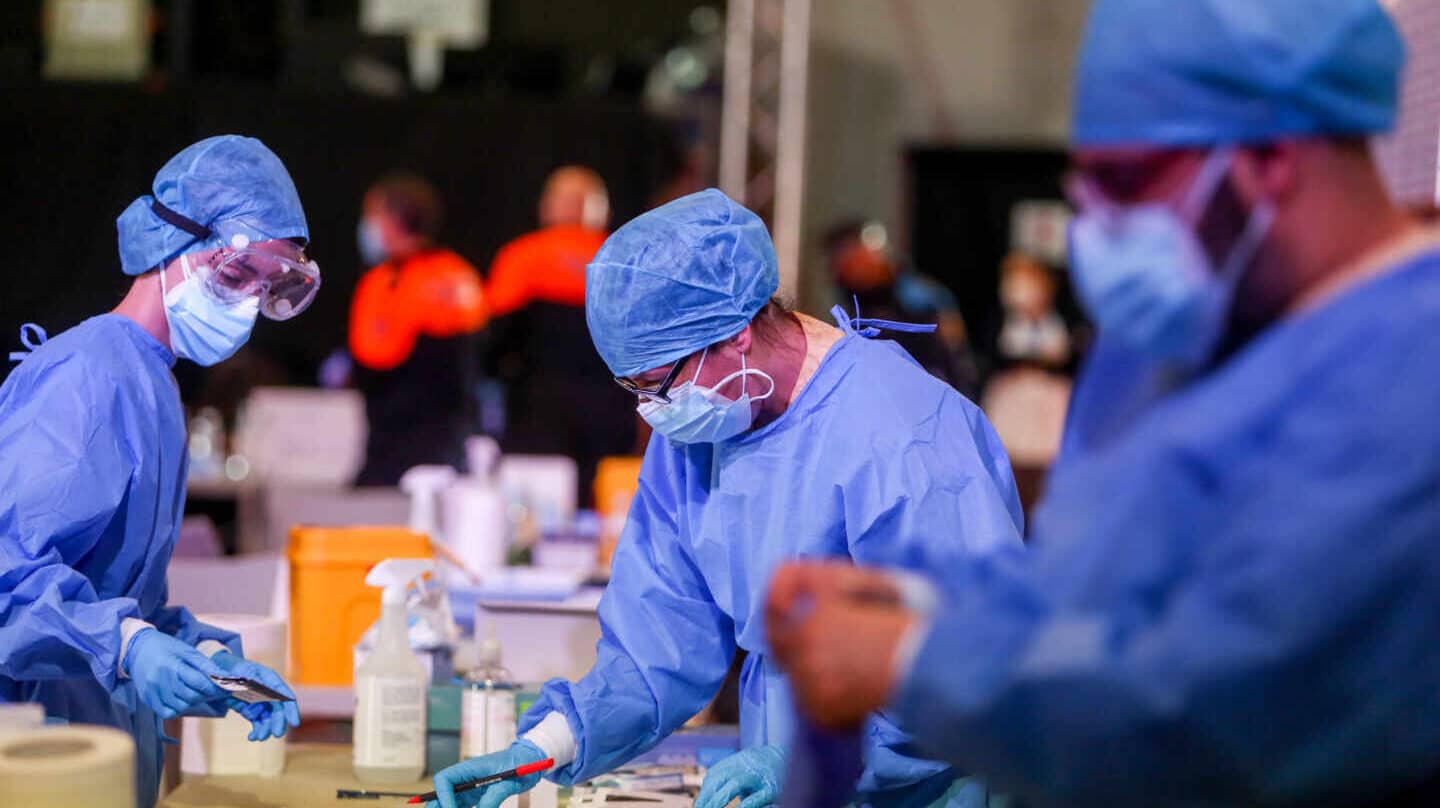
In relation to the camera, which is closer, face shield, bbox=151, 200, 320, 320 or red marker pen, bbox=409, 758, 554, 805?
red marker pen, bbox=409, 758, 554, 805

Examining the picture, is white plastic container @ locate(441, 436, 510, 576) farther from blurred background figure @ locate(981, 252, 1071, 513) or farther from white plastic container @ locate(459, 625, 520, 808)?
blurred background figure @ locate(981, 252, 1071, 513)

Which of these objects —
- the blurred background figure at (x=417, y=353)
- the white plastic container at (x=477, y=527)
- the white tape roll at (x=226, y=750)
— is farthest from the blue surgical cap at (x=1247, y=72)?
the blurred background figure at (x=417, y=353)

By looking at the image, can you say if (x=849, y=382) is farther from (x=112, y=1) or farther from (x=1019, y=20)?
(x=1019, y=20)

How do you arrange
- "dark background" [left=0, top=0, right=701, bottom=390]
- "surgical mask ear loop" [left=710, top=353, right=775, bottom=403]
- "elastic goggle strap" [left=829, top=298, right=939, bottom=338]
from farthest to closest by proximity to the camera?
"dark background" [left=0, top=0, right=701, bottom=390], "elastic goggle strap" [left=829, top=298, right=939, bottom=338], "surgical mask ear loop" [left=710, top=353, right=775, bottom=403]

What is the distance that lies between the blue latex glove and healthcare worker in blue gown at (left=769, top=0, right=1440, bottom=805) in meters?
0.99

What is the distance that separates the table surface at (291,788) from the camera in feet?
6.69

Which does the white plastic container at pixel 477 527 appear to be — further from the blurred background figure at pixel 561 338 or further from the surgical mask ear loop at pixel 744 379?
the blurred background figure at pixel 561 338

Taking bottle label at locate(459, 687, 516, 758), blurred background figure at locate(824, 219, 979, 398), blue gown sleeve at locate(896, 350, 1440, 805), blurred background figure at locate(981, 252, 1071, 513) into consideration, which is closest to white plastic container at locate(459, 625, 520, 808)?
bottle label at locate(459, 687, 516, 758)

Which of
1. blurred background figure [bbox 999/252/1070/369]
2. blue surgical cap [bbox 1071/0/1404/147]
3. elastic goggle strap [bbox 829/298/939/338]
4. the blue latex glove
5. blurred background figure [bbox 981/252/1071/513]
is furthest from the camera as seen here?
blurred background figure [bbox 999/252/1070/369]

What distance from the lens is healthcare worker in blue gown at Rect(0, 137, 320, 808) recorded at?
183cm

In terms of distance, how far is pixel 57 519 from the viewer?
6.11 ft

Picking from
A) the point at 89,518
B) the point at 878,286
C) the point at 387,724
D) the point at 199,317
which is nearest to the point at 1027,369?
the point at 878,286

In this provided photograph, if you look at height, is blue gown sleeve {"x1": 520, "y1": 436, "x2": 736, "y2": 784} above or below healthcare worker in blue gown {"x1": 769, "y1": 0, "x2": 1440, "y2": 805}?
below

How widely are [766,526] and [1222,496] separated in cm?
101
